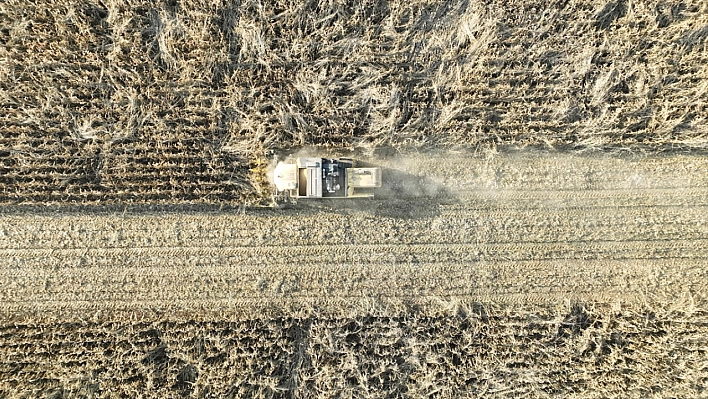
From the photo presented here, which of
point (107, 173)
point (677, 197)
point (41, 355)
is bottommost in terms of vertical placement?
point (41, 355)

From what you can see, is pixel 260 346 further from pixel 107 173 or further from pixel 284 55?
pixel 284 55

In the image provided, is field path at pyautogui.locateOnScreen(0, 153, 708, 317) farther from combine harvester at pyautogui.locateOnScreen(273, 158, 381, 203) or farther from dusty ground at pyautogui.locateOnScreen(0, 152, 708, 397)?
combine harvester at pyautogui.locateOnScreen(273, 158, 381, 203)

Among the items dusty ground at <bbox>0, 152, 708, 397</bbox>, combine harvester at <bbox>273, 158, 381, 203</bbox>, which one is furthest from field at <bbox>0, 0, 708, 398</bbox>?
combine harvester at <bbox>273, 158, 381, 203</bbox>

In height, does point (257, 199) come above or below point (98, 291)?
above

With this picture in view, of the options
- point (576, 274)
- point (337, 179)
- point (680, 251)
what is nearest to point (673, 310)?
point (680, 251)

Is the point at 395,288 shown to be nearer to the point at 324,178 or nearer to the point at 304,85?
the point at 324,178

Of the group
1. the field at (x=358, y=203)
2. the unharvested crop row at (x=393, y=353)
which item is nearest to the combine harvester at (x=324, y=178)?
the field at (x=358, y=203)

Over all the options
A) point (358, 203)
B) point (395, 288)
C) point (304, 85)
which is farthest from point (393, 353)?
point (304, 85)
